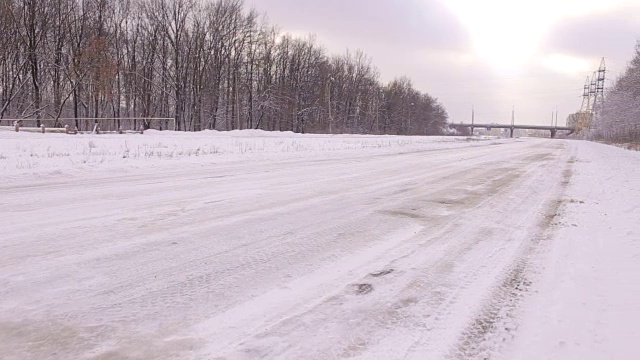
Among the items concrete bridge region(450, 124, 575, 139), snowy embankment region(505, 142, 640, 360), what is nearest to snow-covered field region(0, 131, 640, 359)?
snowy embankment region(505, 142, 640, 360)

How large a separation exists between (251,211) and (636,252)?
15.4ft

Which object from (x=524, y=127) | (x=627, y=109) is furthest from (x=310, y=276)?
(x=524, y=127)

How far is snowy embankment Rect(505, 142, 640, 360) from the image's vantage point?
8.34 feet

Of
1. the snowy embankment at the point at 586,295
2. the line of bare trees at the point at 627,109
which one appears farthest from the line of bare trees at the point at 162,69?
the snowy embankment at the point at 586,295

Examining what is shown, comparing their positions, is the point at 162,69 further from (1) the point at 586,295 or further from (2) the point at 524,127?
(2) the point at 524,127

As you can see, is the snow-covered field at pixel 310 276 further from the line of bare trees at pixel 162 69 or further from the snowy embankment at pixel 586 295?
the line of bare trees at pixel 162 69

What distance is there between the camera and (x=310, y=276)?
11.7ft

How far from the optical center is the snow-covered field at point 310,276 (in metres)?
2.52

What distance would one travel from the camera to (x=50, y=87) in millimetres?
48000

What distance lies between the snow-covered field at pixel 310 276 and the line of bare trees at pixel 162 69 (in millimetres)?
43662

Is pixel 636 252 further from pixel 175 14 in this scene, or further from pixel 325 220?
pixel 175 14

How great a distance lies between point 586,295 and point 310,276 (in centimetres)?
224

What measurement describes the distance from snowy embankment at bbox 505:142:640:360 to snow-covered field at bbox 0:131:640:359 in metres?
0.02

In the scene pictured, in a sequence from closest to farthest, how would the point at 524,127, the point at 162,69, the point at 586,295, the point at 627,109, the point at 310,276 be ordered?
1. the point at 586,295
2. the point at 310,276
3. the point at 627,109
4. the point at 162,69
5. the point at 524,127
